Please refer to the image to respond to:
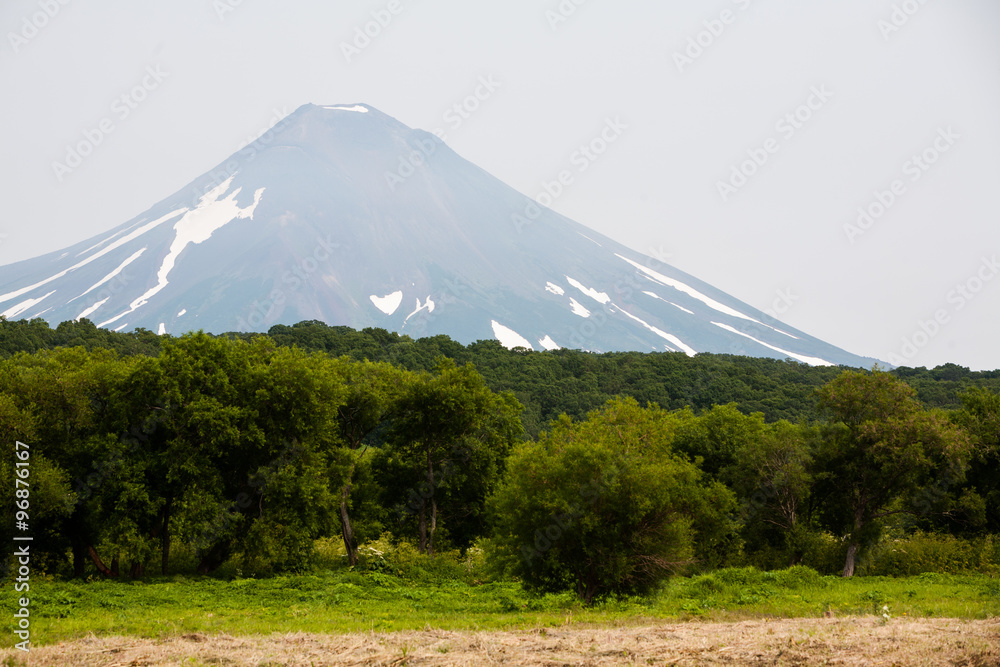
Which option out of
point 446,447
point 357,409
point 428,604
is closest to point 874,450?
point 446,447

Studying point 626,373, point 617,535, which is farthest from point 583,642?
point 626,373

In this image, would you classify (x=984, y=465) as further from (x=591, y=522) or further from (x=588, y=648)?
(x=588, y=648)

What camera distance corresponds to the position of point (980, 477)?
3284cm

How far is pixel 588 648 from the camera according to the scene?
497 inches

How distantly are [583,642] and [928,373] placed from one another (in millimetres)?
79538

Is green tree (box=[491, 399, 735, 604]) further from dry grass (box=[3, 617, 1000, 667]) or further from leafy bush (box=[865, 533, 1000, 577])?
leafy bush (box=[865, 533, 1000, 577])

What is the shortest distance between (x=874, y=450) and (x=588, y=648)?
20.2 m

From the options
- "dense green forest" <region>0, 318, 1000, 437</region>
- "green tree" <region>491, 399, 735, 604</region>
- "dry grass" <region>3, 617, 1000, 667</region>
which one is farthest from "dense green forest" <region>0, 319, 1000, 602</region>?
"dense green forest" <region>0, 318, 1000, 437</region>

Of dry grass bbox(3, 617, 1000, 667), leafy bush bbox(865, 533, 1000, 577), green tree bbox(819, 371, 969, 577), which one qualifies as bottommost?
leafy bush bbox(865, 533, 1000, 577)

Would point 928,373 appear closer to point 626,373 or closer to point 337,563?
point 626,373

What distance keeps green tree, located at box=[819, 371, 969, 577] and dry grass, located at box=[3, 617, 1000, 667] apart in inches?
565

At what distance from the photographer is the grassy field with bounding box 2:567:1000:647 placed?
52.4ft

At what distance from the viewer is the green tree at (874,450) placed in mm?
27391

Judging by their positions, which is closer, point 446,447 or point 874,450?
point 874,450
